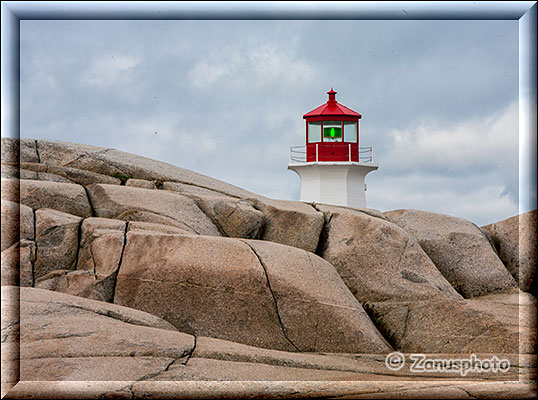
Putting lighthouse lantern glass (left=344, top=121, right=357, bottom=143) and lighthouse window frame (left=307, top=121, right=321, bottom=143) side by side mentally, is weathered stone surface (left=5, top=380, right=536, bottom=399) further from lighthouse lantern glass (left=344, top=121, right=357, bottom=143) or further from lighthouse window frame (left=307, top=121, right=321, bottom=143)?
lighthouse window frame (left=307, top=121, right=321, bottom=143)

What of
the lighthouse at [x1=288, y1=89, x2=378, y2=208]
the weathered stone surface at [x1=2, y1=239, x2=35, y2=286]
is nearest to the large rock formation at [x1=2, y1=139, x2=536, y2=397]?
the weathered stone surface at [x1=2, y1=239, x2=35, y2=286]

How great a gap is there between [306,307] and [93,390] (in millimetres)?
4473

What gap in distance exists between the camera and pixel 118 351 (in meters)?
8.60

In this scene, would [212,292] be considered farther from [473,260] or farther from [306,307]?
[473,260]

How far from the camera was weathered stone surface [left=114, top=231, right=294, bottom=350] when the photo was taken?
1098cm

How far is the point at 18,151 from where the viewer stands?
49.7ft

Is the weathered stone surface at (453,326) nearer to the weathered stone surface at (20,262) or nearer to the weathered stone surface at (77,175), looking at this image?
the weathered stone surface at (20,262)

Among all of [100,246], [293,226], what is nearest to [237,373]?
[100,246]

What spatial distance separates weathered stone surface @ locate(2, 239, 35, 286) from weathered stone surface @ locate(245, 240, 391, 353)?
12.4 feet

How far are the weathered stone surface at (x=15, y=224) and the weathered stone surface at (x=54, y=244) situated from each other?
15 cm

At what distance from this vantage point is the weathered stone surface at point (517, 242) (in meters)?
16.2

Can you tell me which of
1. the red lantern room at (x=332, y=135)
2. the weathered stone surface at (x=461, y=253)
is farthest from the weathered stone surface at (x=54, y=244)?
the red lantern room at (x=332, y=135)

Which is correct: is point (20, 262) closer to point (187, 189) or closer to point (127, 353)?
point (127, 353)

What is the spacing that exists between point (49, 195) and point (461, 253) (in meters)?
9.25
